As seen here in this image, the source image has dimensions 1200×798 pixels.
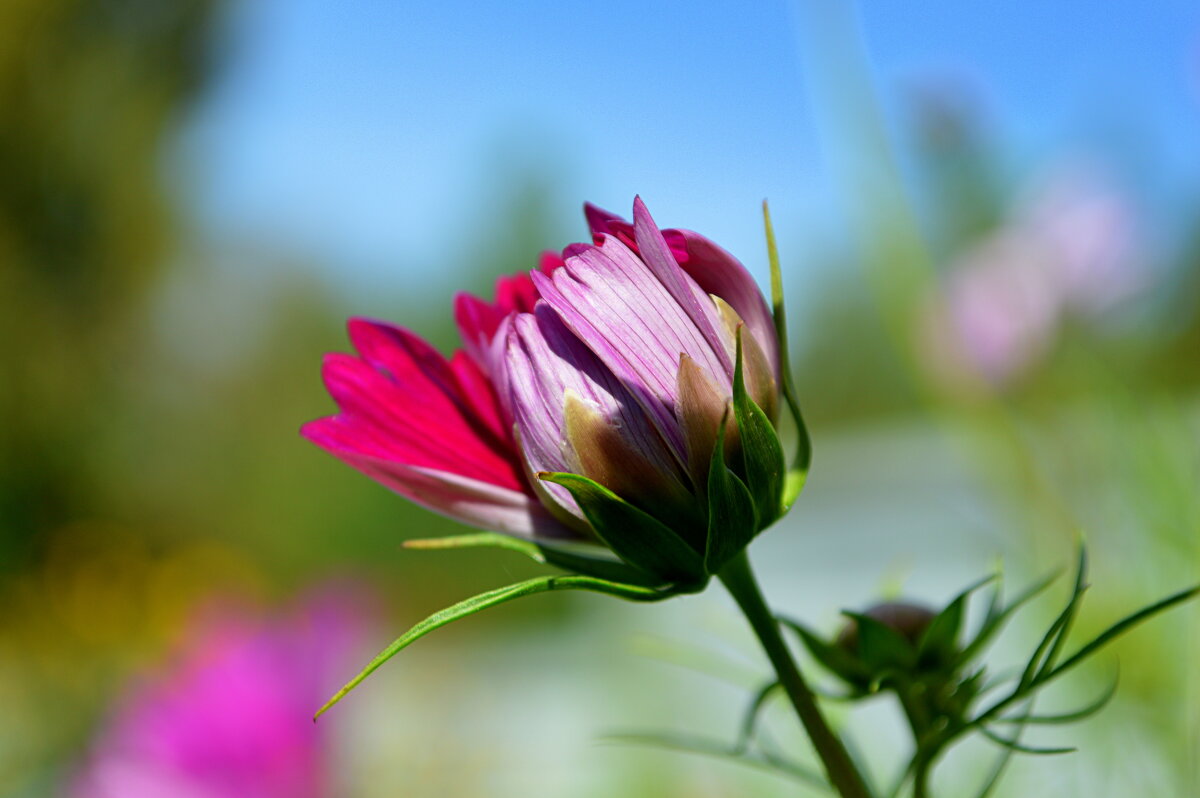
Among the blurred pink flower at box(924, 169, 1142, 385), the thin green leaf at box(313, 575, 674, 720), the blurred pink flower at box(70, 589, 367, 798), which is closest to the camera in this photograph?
the thin green leaf at box(313, 575, 674, 720)

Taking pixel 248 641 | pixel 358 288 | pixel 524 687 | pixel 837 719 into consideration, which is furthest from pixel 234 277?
pixel 837 719

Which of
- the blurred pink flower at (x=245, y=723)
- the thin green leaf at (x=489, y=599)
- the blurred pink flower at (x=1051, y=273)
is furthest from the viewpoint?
the blurred pink flower at (x=1051, y=273)

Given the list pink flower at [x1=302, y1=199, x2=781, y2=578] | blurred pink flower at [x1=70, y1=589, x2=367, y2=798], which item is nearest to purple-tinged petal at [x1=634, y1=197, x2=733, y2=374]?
pink flower at [x1=302, y1=199, x2=781, y2=578]

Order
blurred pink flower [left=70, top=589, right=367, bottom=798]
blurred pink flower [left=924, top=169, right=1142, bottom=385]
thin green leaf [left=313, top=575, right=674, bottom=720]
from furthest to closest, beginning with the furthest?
blurred pink flower [left=924, top=169, right=1142, bottom=385] → blurred pink flower [left=70, top=589, right=367, bottom=798] → thin green leaf [left=313, top=575, right=674, bottom=720]

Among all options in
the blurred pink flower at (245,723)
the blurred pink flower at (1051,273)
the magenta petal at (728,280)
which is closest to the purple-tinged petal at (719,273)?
the magenta petal at (728,280)

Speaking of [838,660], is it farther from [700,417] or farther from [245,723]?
[245,723]

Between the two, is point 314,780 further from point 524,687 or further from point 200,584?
point 524,687

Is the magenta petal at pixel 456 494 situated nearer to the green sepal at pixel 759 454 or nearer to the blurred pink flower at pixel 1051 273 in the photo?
the green sepal at pixel 759 454

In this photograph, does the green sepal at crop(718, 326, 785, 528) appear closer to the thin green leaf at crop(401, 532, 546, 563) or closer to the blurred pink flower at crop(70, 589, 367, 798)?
the thin green leaf at crop(401, 532, 546, 563)
